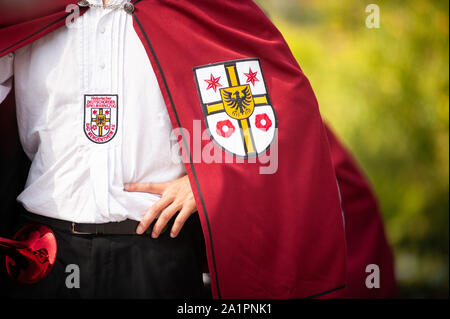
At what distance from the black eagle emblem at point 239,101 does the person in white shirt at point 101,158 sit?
9.2 inches

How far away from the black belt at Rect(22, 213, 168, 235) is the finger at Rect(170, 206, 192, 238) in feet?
0.27

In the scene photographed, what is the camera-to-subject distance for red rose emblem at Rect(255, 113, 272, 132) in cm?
161

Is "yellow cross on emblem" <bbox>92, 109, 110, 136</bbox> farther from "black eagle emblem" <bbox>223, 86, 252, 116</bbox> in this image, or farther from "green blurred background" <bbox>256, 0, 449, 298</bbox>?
"green blurred background" <bbox>256, 0, 449, 298</bbox>

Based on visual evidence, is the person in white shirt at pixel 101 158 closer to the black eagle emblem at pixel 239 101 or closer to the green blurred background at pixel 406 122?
the black eagle emblem at pixel 239 101

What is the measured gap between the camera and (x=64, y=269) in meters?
1.55

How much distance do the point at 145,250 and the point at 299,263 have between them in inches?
22.4

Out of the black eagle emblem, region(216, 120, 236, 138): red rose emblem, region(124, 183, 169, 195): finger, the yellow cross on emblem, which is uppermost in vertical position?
the black eagle emblem

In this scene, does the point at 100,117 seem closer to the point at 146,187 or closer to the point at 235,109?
the point at 146,187

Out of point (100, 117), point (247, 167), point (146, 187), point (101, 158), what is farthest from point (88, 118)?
point (247, 167)

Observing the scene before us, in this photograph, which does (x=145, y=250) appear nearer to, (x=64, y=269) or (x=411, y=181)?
(x=64, y=269)

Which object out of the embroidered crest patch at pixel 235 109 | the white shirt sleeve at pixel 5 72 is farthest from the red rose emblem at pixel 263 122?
the white shirt sleeve at pixel 5 72

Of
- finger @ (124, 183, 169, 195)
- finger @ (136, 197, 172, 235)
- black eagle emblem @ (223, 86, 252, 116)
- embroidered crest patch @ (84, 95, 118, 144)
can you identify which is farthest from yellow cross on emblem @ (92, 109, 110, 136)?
black eagle emblem @ (223, 86, 252, 116)

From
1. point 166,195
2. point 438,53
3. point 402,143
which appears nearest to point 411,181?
point 402,143

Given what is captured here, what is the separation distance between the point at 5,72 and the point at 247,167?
3.04ft
